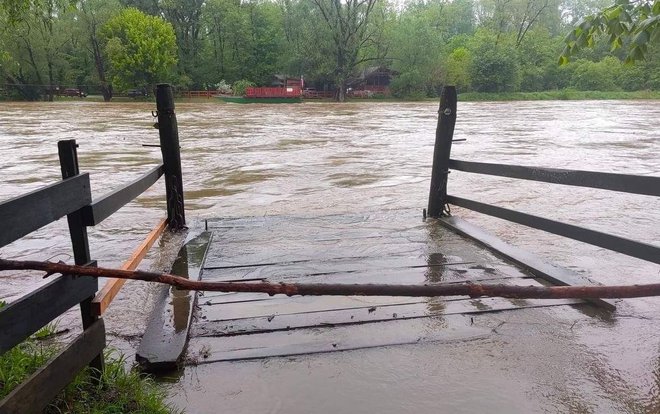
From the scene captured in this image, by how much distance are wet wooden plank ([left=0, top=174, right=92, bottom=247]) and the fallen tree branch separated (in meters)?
0.23

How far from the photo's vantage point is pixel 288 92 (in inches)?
Result: 2056

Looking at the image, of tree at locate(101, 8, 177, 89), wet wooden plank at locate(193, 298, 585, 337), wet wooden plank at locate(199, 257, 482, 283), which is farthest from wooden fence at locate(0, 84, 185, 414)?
tree at locate(101, 8, 177, 89)

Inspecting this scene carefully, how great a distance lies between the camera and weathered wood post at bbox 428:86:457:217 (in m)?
5.21

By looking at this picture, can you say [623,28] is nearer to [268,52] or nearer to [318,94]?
[318,94]

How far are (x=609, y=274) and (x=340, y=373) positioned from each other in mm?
3006

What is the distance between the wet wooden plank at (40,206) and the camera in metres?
1.86

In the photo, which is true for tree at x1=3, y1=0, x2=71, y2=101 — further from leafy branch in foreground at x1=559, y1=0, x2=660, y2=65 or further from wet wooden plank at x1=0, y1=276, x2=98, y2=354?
leafy branch in foreground at x1=559, y1=0, x2=660, y2=65

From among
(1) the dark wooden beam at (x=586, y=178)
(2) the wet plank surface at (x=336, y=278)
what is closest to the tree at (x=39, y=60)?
(2) the wet plank surface at (x=336, y=278)

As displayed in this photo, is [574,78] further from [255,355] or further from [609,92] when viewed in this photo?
[255,355]

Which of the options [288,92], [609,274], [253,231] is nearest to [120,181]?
[253,231]

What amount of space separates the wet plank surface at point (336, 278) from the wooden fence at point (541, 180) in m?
0.34

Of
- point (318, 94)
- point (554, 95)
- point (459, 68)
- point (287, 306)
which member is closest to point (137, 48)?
point (318, 94)

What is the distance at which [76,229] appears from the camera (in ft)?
7.75

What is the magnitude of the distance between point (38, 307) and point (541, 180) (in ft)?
10.9
